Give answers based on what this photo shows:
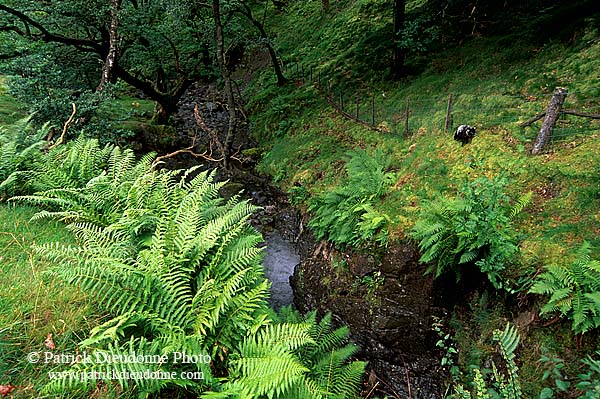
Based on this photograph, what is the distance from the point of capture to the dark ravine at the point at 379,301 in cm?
557

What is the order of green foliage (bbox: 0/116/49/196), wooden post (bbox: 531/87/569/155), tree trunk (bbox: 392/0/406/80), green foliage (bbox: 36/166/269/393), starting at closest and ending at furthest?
green foliage (bbox: 36/166/269/393)
green foliage (bbox: 0/116/49/196)
wooden post (bbox: 531/87/569/155)
tree trunk (bbox: 392/0/406/80)

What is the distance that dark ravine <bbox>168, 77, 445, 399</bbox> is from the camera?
557 cm

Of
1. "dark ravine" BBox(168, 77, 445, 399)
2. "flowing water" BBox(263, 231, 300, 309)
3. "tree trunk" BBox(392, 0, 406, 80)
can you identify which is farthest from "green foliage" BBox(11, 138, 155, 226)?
"tree trunk" BBox(392, 0, 406, 80)

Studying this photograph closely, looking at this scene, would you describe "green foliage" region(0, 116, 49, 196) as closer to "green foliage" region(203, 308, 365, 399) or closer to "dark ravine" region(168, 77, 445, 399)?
"green foliage" region(203, 308, 365, 399)

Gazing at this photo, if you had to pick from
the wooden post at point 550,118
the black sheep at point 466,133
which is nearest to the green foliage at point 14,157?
the black sheep at point 466,133

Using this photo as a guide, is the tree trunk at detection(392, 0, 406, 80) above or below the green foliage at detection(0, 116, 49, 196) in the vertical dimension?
below

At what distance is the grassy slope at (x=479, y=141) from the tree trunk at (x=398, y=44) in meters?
0.64

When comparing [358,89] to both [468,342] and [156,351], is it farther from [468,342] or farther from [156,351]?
[156,351]

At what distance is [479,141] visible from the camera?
A: 24.3 ft

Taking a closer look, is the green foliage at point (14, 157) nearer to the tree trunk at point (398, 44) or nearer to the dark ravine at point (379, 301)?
the dark ravine at point (379, 301)

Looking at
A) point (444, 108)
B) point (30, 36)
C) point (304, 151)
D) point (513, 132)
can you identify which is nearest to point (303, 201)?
point (304, 151)

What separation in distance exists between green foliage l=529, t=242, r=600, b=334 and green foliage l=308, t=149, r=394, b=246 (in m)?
2.66

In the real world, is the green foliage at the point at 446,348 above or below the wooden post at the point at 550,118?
below

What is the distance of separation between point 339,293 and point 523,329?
10.5 feet
